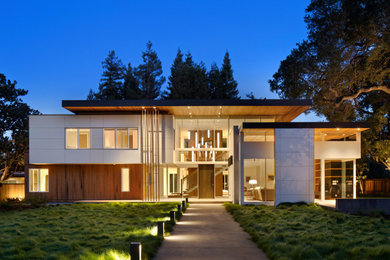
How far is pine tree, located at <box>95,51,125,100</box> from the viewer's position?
5247 cm

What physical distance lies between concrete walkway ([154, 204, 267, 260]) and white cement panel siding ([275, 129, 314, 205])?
24.8 ft

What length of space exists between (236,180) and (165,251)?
14652 millimetres

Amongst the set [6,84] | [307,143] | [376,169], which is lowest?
[376,169]

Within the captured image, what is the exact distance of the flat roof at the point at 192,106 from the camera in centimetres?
2447

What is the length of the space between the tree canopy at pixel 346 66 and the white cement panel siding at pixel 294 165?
1038 centimetres

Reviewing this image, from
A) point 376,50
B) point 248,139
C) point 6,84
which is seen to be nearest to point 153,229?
point 248,139

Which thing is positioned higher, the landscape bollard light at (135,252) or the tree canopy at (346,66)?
the tree canopy at (346,66)

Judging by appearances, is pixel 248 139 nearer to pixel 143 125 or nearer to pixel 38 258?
pixel 143 125

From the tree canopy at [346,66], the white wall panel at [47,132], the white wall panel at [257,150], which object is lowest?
the white wall panel at [257,150]

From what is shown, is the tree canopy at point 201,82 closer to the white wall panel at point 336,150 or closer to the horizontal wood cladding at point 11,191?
the horizontal wood cladding at point 11,191

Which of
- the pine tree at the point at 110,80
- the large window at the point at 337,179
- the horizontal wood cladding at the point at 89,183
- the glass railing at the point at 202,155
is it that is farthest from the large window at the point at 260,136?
the pine tree at the point at 110,80

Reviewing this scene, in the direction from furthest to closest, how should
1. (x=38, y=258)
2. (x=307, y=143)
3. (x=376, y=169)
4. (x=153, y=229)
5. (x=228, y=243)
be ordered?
(x=376, y=169), (x=307, y=143), (x=153, y=229), (x=228, y=243), (x=38, y=258)

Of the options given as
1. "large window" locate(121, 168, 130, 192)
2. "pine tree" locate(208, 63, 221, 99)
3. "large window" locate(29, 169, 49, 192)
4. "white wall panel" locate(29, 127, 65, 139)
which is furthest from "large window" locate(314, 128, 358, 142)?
"pine tree" locate(208, 63, 221, 99)

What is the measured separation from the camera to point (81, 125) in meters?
25.7
